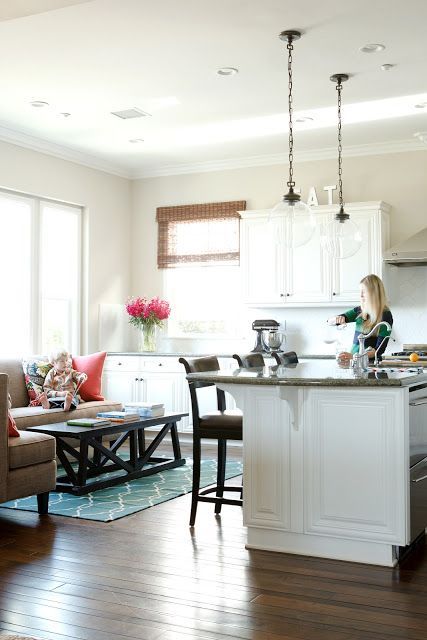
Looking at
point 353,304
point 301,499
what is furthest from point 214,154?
point 301,499

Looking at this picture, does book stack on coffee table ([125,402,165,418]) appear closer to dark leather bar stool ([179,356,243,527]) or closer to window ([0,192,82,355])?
dark leather bar stool ([179,356,243,527])

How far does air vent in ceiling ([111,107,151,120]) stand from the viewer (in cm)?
607

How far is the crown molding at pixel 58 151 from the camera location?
6.63m

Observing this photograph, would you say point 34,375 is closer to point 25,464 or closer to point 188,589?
point 25,464

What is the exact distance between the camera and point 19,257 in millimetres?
6871

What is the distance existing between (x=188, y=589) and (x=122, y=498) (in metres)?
1.80

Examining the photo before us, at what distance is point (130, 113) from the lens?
6.14m

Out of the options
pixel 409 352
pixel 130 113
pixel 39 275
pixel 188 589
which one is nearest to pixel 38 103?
pixel 130 113

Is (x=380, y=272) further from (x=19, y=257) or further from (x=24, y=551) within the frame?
(x=24, y=551)

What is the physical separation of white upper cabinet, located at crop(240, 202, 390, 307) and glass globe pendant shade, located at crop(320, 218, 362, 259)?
4.83 feet

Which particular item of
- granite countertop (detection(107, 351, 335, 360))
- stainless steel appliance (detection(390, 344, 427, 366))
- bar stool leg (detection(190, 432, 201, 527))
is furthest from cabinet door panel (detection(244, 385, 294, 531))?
granite countertop (detection(107, 351, 335, 360))

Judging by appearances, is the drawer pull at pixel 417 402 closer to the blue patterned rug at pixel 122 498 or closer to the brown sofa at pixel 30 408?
the blue patterned rug at pixel 122 498

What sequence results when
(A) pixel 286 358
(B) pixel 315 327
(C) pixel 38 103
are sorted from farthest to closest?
(B) pixel 315 327
(C) pixel 38 103
(A) pixel 286 358

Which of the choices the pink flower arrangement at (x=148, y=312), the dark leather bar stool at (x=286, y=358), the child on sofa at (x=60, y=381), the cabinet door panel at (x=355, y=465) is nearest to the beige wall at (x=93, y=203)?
the pink flower arrangement at (x=148, y=312)
